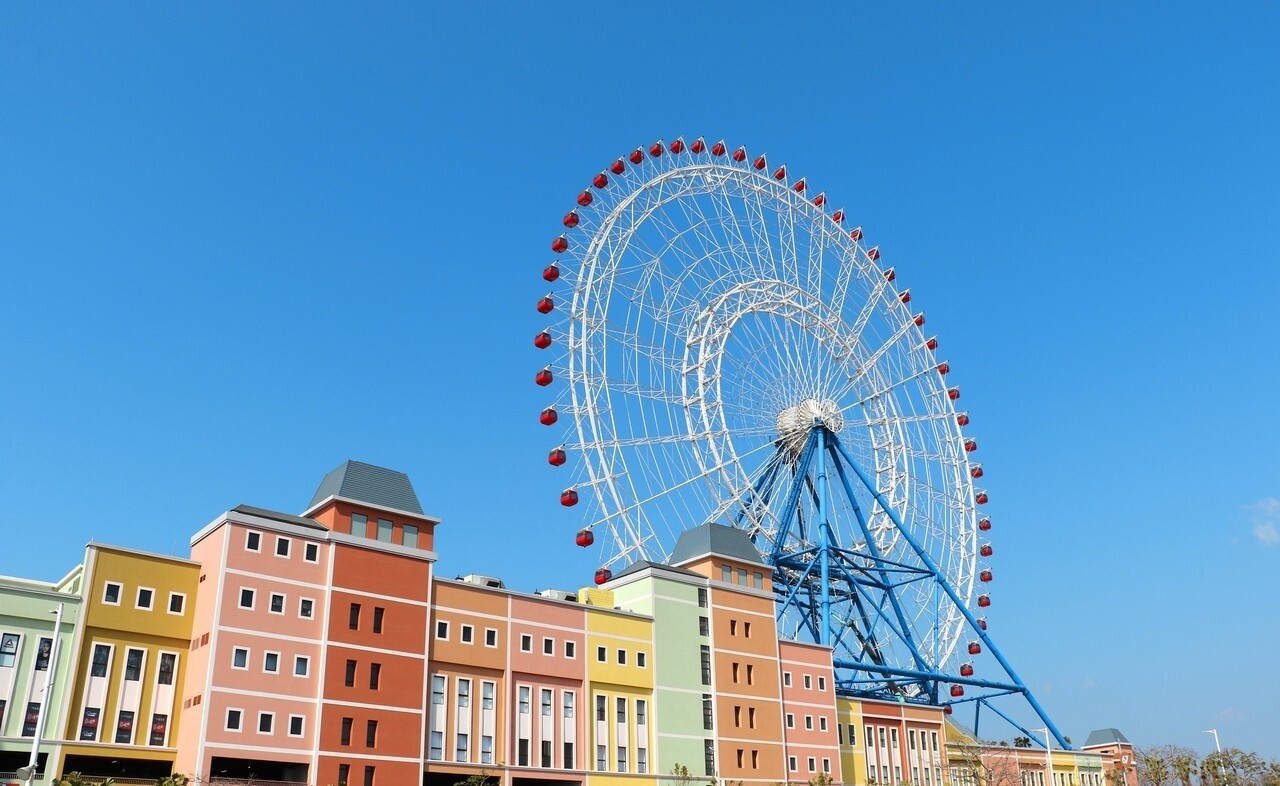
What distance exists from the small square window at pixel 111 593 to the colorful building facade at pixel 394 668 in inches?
2.9

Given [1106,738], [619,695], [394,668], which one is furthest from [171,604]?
[1106,738]

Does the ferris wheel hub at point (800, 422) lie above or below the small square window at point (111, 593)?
above

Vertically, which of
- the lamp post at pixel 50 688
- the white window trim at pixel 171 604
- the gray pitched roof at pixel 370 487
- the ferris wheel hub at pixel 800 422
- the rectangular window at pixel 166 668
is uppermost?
the ferris wheel hub at pixel 800 422

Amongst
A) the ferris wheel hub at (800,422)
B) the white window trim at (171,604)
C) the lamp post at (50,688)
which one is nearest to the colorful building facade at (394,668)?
the white window trim at (171,604)

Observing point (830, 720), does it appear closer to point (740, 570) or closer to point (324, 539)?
point (740, 570)

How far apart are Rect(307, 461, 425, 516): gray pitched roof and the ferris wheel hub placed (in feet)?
107

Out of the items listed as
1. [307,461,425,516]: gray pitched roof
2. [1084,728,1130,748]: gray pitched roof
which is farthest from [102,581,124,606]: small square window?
[1084,728,1130,748]: gray pitched roof

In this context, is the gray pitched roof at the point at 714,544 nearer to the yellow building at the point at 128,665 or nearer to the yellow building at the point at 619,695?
the yellow building at the point at 619,695

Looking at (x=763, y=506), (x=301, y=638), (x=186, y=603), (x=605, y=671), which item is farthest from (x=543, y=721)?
(x=763, y=506)

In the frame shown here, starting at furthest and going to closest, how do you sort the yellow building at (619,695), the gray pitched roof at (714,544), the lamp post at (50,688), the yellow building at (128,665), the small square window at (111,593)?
the gray pitched roof at (714,544) < the yellow building at (619,695) < the small square window at (111,593) < the yellow building at (128,665) < the lamp post at (50,688)

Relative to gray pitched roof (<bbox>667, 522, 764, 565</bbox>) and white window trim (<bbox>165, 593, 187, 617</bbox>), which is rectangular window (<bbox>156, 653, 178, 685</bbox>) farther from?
gray pitched roof (<bbox>667, 522, 764, 565</bbox>)

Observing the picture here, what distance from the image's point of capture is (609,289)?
77.7 meters

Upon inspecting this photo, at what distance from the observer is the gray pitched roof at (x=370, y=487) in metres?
63.3

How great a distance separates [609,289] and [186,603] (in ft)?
111
